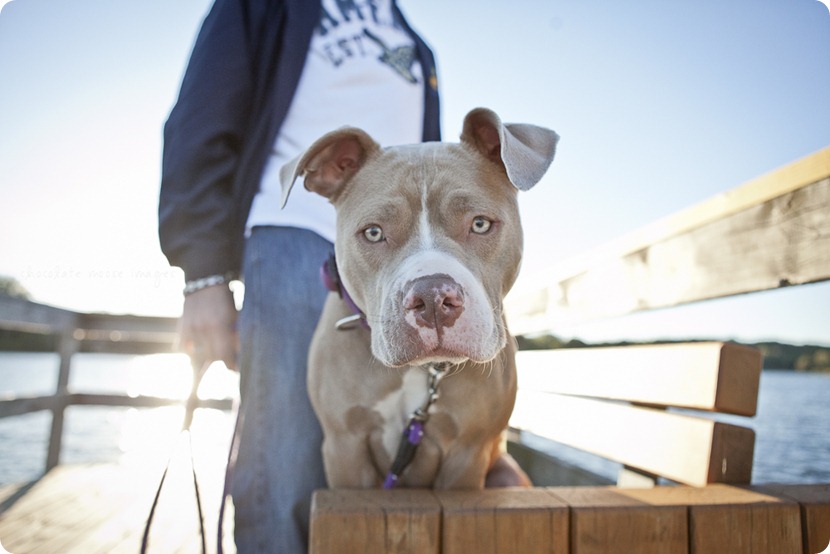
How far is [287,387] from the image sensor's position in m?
2.30

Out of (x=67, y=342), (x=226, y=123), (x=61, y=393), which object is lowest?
(x=61, y=393)

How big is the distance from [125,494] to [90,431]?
5.52 metres

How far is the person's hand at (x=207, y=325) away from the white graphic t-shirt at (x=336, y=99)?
326mm

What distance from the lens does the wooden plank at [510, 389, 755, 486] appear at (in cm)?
173

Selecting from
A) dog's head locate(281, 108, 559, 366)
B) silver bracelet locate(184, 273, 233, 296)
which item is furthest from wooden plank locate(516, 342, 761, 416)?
silver bracelet locate(184, 273, 233, 296)

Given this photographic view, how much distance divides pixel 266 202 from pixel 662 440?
1.61 metres

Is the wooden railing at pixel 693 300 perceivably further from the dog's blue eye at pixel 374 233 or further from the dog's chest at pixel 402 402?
the dog's blue eye at pixel 374 233

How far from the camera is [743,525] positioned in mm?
1466

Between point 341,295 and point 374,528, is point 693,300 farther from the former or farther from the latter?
point 374,528

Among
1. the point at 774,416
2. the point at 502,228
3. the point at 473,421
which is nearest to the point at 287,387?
the point at 473,421

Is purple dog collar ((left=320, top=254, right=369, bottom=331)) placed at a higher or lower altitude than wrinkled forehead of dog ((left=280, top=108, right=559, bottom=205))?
lower

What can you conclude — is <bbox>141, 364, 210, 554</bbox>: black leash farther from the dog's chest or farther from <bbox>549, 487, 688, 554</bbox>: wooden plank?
<bbox>549, 487, 688, 554</bbox>: wooden plank

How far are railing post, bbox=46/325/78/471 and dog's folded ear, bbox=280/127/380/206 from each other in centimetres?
413

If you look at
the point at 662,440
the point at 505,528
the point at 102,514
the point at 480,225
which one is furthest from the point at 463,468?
the point at 102,514
